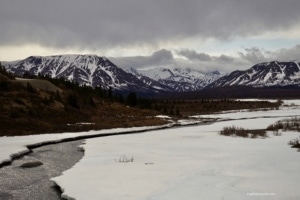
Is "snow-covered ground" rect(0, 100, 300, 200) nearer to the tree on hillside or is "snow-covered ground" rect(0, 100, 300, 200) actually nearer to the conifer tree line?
the conifer tree line

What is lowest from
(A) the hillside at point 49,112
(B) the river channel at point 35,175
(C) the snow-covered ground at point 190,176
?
(B) the river channel at point 35,175

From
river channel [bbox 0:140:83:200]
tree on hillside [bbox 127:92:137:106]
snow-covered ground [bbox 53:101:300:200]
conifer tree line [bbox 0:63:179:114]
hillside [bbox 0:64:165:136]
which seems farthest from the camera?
tree on hillside [bbox 127:92:137:106]

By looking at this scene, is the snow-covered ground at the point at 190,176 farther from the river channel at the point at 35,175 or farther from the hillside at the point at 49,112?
the hillside at the point at 49,112

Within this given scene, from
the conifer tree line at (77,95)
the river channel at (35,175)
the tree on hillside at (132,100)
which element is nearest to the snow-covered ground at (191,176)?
the river channel at (35,175)

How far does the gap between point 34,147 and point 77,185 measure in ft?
62.8

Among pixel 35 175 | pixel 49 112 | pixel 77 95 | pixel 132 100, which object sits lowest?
pixel 35 175

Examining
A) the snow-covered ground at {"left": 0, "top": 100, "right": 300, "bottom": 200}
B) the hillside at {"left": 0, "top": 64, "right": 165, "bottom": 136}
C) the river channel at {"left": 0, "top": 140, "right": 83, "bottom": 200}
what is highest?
the hillside at {"left": 0, "top": 64, "right": 165, "bottom": 136}

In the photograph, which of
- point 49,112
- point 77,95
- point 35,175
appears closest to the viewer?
point 35,175

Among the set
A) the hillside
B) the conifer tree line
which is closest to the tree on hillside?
the conifer tree line

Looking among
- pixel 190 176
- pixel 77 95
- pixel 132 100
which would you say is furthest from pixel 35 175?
pixel 132 100

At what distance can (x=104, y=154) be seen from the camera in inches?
990

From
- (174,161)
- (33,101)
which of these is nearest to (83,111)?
(33,101)

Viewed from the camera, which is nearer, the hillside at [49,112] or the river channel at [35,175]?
the river channel at [35,175]

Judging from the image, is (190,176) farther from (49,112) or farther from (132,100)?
(132,100)
